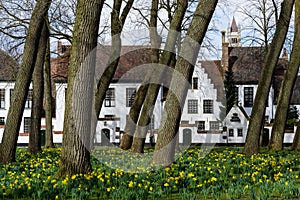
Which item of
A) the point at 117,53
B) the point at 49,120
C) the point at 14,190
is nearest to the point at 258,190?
the point at 14,190

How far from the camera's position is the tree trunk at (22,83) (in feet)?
52.9

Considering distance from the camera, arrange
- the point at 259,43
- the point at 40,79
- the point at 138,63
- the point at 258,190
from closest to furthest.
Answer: the point at 258,190, the point at 40,79, the point at 259,43, the point at 138,63

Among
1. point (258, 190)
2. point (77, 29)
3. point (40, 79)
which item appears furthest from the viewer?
point (40, 79)

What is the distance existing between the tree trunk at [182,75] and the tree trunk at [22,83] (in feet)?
16.1

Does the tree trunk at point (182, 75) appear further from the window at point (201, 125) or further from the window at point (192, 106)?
the window at point (192, 106)

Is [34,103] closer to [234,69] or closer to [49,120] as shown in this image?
[49,120]

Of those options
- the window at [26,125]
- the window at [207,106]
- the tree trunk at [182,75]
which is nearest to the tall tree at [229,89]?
the window at [207,106]

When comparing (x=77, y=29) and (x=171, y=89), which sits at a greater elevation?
(x=77, y=29)

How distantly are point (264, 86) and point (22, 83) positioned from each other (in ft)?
25.6

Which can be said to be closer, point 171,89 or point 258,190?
point 258,190

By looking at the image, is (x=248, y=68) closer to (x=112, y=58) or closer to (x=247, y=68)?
(x=247, y=68)

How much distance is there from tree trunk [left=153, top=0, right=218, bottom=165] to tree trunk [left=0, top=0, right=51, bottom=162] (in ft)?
16.1

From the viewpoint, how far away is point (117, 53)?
72.7 ft

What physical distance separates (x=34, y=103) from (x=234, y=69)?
177 feet
